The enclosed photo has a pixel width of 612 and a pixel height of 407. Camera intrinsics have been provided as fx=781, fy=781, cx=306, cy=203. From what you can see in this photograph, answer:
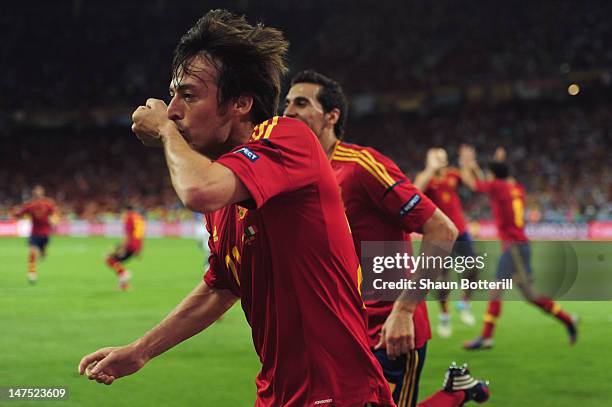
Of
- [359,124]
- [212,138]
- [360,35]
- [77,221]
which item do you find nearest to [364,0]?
[360,35]

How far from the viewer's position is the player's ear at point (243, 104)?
8.07 ft

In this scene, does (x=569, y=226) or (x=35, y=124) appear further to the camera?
(x=35, y=124)

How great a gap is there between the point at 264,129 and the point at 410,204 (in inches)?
76.6

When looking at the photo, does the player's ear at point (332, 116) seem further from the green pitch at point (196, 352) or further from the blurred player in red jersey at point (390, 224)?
the green pitch at point (196, 352)

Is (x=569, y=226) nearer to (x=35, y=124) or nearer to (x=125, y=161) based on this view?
(x=125, y=161)

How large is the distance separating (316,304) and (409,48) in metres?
43.5

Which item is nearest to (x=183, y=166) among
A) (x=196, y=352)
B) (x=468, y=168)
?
(x=196, y=352)

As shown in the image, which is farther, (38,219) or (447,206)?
(38,219)

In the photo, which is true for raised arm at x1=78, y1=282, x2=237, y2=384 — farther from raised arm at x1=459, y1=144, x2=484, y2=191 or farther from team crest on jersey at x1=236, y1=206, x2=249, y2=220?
raised arm at x1=459, y1=144, x2=484, y2=191

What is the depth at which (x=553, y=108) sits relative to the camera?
40.1 metres

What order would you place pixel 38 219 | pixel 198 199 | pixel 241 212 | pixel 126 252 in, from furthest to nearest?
pixel 38 219 → pixel 126 252 → pixel 241 212 → pixel 198 199

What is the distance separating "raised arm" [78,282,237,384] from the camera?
288cm

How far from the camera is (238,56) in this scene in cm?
244

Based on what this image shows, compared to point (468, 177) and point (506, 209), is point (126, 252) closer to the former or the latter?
point (468, 177)
